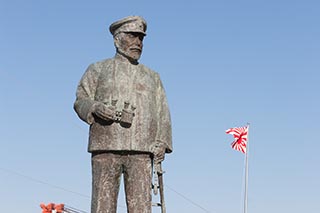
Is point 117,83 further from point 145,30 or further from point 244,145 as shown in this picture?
point 244,145

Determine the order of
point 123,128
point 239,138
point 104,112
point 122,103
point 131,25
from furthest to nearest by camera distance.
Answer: point 239,138 < point 131,25 < point 122,103 < point 123,128 < point 104,112

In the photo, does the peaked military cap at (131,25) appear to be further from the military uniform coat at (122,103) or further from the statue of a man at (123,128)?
the military uniform coat at (122,103)

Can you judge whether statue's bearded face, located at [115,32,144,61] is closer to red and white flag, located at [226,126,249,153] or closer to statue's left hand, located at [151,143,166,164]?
statue's left hand, located at [151,143,166,164]

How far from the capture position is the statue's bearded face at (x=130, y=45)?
10.5m

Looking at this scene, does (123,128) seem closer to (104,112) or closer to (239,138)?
(104,112)

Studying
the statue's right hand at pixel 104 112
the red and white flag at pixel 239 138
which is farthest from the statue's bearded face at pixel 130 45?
the red and white flag at pixel 239 138

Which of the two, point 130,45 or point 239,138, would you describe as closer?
point 130,45

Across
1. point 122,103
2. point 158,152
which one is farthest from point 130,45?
point 158,152

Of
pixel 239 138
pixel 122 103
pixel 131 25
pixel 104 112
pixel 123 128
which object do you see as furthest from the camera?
pixel 239 138

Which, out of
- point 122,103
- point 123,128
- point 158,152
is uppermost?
point 122,103

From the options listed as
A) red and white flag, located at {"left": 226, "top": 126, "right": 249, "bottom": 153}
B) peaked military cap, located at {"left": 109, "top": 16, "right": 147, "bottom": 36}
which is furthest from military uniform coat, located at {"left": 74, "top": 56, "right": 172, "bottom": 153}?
red and white flag, located at {"left": 226, "top": 126, "right": 249, "bottom": 153}

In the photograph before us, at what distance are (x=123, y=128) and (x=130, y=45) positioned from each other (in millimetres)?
1270

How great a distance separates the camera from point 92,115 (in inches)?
397

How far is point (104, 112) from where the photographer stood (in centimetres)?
995
